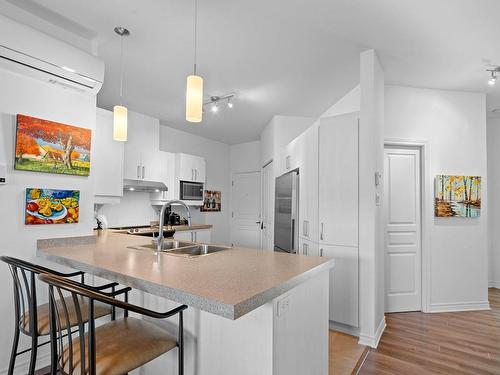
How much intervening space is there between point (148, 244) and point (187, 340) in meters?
1.08

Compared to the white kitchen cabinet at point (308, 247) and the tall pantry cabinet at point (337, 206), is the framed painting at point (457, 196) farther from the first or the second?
the white kitchen cabinet at point (308, 247)

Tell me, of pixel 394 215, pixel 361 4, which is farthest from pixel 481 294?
pixel 361 4

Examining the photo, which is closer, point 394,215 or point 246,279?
point 246,279

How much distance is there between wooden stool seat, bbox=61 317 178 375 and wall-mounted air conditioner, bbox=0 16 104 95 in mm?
1911

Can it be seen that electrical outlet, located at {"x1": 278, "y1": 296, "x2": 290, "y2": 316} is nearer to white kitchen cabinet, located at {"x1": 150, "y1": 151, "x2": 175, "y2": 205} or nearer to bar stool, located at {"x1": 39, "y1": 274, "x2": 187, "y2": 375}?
bar stool, located at {"x1": 39, "y1": 274, "x2": 187, "y2": 375}

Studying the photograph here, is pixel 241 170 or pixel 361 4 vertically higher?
pixel 361 4

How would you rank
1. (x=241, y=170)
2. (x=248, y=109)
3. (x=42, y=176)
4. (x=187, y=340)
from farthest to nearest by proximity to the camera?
1. (x=241, y=170)
2. (x=248, y=109)
3. (x=42, y=176)
4. (x=187, y=340)

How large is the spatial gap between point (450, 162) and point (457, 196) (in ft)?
1.44

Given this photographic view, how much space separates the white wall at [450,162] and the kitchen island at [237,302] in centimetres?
256

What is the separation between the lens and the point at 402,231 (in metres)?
3.52

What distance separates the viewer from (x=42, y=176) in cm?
222

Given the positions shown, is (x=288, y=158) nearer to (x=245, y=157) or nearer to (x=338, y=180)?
(x=338, y=180)

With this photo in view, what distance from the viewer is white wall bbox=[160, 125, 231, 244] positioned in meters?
5.43

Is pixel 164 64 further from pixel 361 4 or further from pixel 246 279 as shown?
pixel 246 279
